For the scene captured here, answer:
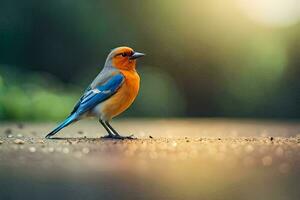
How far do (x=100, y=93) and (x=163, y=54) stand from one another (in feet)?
31.7

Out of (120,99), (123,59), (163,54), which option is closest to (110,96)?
(120,99)

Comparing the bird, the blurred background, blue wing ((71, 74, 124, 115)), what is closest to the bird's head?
the bird

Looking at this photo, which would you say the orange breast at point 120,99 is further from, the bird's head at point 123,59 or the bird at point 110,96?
the bird's head at point 123,59

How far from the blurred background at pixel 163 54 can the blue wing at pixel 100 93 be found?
255 inches

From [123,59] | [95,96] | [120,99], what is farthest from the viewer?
[123,59]

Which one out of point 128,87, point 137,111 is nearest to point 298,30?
point 137,111

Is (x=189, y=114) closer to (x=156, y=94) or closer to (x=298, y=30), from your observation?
(x=156, y=94)

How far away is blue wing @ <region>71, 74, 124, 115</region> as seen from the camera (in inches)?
264

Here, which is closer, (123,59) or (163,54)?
(123,59)

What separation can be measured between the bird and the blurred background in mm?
6419

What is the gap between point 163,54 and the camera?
643 inches

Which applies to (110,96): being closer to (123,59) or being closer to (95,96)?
(95,96)

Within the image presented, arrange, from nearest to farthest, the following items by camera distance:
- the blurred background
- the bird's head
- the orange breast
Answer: the orange breast, the bird's head, the blurred background

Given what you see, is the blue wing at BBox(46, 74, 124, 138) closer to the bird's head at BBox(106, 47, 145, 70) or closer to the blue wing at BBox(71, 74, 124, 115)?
the blue wing at BBox(71, 74, 124, 115)
